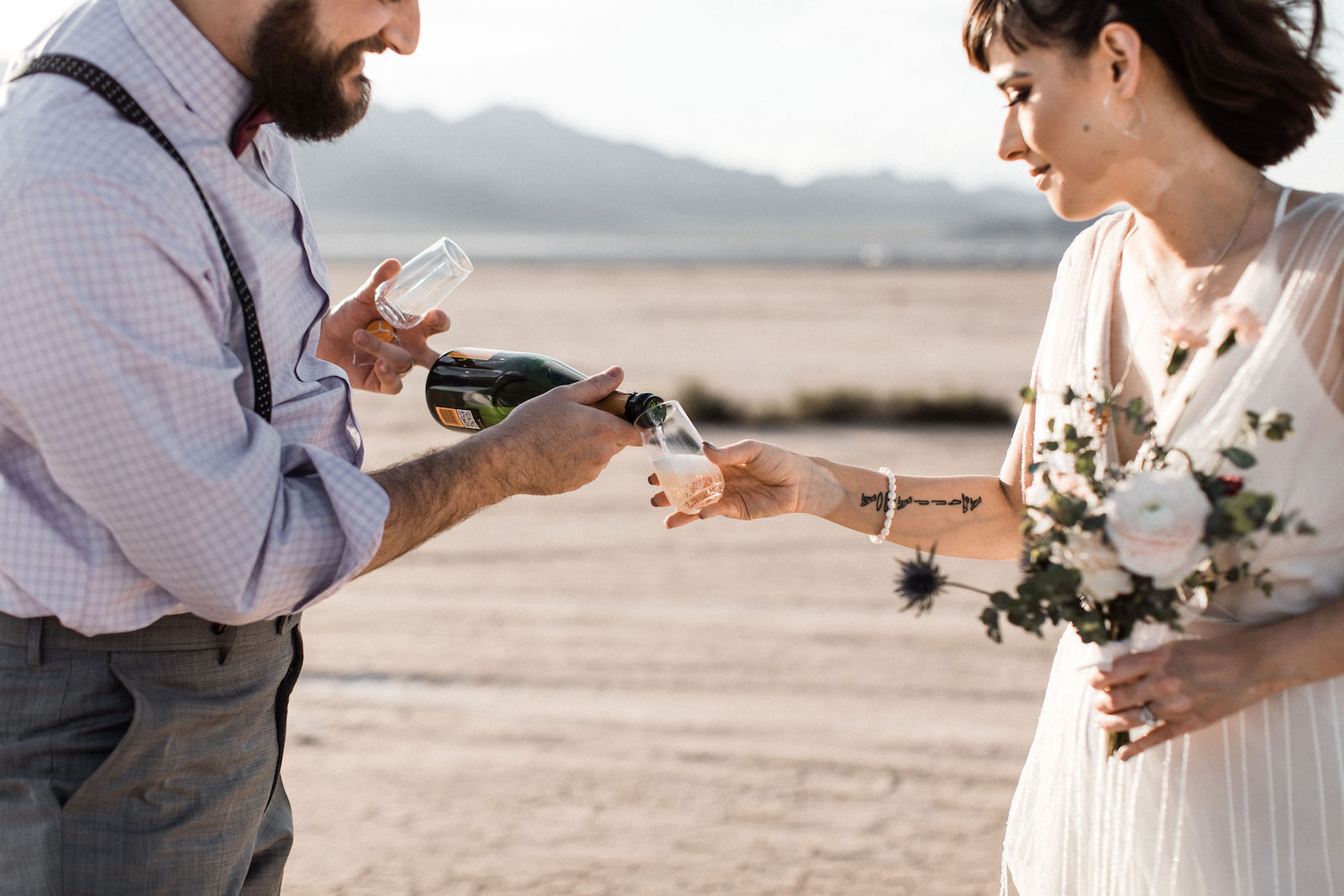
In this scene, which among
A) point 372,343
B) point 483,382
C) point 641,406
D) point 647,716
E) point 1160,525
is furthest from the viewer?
point 647,716

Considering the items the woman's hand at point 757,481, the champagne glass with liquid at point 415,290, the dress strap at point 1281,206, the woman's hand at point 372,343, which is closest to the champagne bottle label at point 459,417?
the woman's hand at point 372,343

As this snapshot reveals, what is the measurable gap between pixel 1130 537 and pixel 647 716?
13.5 feet

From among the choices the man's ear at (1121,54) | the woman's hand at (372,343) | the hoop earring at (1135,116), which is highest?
the man's ear at (1121,54)

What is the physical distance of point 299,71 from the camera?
7.20ft

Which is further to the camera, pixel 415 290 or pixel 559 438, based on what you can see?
pixel 415 290

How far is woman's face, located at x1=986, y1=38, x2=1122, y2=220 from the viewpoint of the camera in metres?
2.13

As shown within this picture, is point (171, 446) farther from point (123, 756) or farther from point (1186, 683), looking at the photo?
point (1186, 683)

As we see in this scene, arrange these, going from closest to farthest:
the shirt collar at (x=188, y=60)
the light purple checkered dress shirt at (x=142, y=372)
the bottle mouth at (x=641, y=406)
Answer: the light purple checkered dress shirt at (x=142, y=372) < the shirt collar at (x=188, y=60) < the bottle mouth at (x=641, y=406)

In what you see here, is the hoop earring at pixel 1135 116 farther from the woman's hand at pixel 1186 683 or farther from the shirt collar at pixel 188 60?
the shirt collar at pixel 188 60

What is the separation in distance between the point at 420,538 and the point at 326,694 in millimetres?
3987

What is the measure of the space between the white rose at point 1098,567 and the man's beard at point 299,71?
5.40 ft

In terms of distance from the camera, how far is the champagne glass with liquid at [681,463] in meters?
2.80

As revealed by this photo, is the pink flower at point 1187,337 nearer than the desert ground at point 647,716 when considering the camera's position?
Yes

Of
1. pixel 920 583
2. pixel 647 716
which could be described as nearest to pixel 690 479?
pixel 920 583
